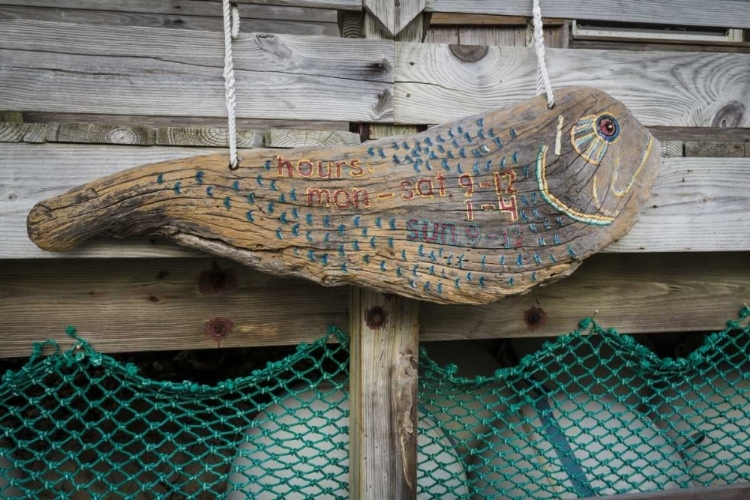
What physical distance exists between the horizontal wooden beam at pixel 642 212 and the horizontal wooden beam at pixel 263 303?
0.21m

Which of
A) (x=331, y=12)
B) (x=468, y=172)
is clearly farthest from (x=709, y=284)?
(x=331, y=12)

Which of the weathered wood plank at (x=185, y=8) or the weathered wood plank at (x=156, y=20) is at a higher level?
the weathered wood plank at (x=185, y=8)

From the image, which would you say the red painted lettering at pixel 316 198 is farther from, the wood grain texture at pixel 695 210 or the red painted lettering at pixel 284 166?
the wood grain texture at pixel 695 210

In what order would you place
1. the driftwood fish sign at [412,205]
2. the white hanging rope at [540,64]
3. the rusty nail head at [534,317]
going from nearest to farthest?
the driftwood fish sign at [412,205] < the white hanging rope at [540,64] < the rusty nail head at [534,317]

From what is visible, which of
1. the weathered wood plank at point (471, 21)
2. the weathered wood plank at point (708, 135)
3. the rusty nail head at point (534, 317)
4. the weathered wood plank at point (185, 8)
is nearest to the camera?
the rusty nail head at point (534, 317)

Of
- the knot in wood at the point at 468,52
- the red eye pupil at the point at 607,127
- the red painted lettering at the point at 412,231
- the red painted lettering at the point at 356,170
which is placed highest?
the knot in wood at the point at 468,52

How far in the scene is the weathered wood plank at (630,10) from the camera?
4.94 ft

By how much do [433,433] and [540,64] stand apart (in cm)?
114

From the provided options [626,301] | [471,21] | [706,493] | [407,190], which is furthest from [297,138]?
[471,21]

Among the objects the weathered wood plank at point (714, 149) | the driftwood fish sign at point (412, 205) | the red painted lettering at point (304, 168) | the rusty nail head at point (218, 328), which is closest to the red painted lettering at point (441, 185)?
the driftwood fish sign at point (412, 205)

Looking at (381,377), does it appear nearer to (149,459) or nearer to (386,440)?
(386,440)

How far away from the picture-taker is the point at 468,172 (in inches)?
54.2

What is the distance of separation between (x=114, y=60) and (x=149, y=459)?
1.49m

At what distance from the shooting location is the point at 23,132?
1347 mm
